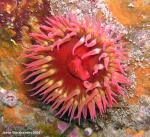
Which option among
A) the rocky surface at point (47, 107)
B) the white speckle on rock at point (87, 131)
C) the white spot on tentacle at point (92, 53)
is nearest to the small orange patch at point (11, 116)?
the rocky surface at point (47, 107)

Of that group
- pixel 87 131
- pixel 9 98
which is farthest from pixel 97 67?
pixel 9 98

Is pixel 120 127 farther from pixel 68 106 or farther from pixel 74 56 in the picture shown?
pixel 74 56

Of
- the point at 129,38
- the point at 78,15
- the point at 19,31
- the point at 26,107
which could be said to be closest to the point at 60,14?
the point at 78,15

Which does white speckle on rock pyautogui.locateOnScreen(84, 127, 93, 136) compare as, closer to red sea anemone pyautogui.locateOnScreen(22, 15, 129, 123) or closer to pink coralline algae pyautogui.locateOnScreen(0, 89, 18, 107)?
red sea anemone pyautogui.locateOnScreen(22, 15, 129, 123)

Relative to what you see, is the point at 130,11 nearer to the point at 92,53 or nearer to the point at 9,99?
the point at 92,53

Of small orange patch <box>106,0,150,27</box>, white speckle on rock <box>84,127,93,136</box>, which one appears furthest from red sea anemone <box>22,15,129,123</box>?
small orange patch <box>106,0,150,27</box>
